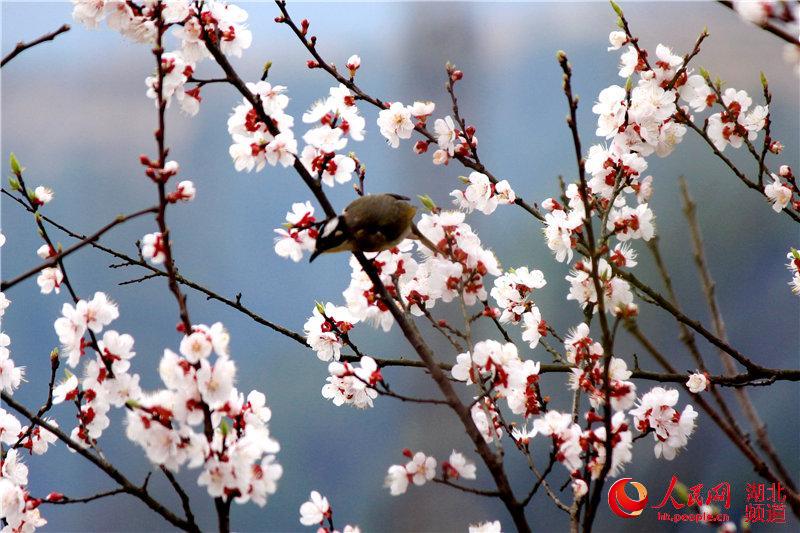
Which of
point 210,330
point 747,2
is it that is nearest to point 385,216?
point 210,330

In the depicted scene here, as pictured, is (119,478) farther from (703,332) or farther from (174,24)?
(703,332)

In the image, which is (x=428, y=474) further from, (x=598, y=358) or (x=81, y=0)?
(x=81, y=0)

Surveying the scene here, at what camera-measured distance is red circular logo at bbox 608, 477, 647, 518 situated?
1.21m

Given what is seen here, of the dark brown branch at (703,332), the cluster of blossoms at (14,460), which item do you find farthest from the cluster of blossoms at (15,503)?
the dark brown branch at (703,332)

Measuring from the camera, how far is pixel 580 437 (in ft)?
3.27

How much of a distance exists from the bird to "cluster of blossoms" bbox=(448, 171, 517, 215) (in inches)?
9.8

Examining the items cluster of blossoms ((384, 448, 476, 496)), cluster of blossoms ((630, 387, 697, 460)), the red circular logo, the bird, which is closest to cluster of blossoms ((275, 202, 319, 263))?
the bird

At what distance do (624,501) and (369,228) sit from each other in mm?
729

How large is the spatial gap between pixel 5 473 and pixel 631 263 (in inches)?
45.4

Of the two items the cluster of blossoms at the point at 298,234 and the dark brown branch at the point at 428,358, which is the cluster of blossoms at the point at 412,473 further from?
the cluster of blossoms at the point at 298,234

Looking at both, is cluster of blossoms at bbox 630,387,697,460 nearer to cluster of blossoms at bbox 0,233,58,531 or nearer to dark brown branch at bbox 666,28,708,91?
dark brown branch at bbox 666,28,708,91

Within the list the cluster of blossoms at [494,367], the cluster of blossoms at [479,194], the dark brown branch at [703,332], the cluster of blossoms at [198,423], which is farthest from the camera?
the cluster of blossoms at [479,194]

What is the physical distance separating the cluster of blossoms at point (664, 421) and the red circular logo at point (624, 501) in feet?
0.44

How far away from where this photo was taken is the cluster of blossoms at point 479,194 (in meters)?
1.30
